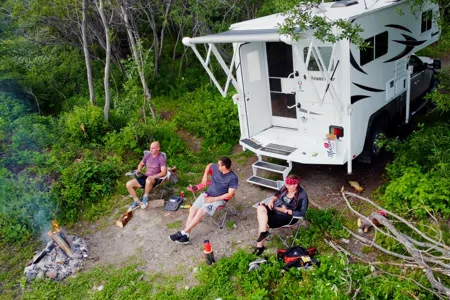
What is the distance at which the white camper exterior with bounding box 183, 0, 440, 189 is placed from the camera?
238 inches

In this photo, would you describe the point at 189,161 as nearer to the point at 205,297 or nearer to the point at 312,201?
the point at 312,201

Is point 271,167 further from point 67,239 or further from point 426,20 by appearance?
point 426,20

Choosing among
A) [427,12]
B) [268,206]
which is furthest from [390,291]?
[427,12]

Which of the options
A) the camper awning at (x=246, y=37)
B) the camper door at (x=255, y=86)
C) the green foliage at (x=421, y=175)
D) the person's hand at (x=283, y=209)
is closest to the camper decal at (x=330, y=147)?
the green foliage at (x=421, y=175)

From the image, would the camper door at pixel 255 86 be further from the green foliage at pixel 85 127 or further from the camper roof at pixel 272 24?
the green foliage at pixel 85 127

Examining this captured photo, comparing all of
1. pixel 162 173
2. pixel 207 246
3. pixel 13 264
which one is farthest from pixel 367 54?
pixel 13 264

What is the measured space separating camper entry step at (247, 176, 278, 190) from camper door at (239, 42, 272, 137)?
0.90m

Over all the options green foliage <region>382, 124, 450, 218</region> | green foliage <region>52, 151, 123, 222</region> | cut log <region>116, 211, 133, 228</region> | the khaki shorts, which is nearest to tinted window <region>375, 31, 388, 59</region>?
green foliage <region>382, 124, 450, 218</region>

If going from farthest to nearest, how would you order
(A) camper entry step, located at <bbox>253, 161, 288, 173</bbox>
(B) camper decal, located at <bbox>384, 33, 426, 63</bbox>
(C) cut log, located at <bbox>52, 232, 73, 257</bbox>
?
(B) camper decal, located at <bbox>384, 33, 426, 63</bbox>
(A) camper entry step, located at <bbox>253, 161, 288, 173</bbox>
(C) cut log, located at <bbox>52, 232, 73, 257</bbox>

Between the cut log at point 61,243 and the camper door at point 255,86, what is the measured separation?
354cm

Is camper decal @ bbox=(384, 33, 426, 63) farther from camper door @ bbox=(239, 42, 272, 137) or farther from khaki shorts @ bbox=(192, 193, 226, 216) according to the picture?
khaki shorts @ bbox=(192, 193, 226, 216)

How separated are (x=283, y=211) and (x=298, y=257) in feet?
2.14

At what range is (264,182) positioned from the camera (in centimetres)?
680

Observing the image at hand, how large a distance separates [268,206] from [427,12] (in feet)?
16.4
